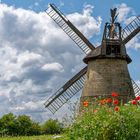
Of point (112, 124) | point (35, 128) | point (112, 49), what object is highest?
point (112, 49)

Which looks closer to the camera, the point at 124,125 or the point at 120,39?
the point at 124,125

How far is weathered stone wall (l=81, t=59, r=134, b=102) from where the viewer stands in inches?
1102

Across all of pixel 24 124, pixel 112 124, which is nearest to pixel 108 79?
pixel 24 124

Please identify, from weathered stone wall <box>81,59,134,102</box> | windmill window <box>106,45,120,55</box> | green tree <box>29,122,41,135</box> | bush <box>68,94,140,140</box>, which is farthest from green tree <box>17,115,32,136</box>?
bush <box>68,94,140,140</box>

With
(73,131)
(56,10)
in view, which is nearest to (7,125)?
(56,10)

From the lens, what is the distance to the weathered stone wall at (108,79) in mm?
27984

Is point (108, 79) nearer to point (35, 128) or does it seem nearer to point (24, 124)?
point (35, 128)

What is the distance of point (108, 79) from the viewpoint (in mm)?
28062

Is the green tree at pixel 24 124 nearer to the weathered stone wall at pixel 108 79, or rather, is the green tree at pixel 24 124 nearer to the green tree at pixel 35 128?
the green tree at pixel 35 128

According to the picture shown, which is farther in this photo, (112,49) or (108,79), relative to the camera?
(112,49)

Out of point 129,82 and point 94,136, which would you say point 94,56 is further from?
point 94,136

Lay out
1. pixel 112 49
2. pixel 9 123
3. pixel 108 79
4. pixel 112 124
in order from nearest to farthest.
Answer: pixel 112 124 < pixel 108 79 < pixel 112 49 < pixel 9 123

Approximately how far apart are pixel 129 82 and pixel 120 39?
2631 millimetres

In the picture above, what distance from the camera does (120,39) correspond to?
28.9 meters
